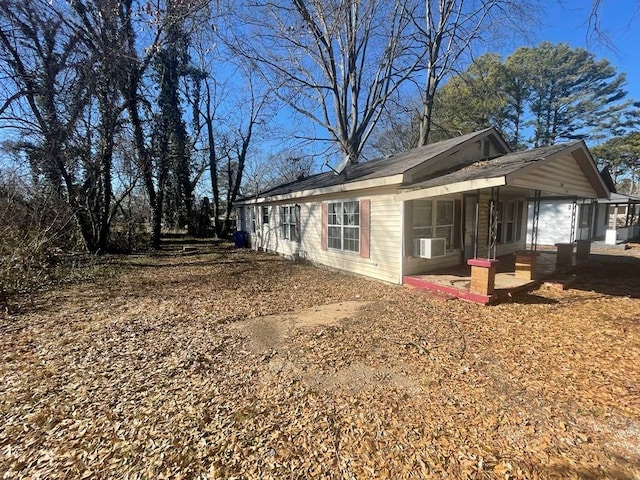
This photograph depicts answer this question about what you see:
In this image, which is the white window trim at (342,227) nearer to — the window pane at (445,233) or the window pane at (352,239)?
the window pane at (352,239)

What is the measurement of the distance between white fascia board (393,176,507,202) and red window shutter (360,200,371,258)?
1260mm

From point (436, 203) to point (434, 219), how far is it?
418 mm

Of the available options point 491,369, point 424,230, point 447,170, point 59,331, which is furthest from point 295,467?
point 447,170

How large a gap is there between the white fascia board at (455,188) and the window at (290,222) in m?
5.36

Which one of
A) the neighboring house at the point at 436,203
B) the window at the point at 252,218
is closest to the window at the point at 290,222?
the neighboring house at the point at 436,203

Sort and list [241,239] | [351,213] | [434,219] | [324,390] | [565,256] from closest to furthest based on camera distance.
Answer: [324,390], [434,219], [565,256], [351,213], [241,239]

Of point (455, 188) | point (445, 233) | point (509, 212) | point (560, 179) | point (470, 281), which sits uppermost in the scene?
point (560, 179)

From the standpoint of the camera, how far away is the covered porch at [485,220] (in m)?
5.64

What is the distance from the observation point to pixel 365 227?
7.93 meters

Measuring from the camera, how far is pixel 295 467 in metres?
2.11

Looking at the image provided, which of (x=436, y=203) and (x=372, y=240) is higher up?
(x=436, y=203)

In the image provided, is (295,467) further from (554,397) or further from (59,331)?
(59,331)

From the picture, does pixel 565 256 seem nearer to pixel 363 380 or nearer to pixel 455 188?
pixel 455 188

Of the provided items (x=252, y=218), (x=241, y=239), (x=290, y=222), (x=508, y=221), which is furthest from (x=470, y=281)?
(x=241, y=239)
